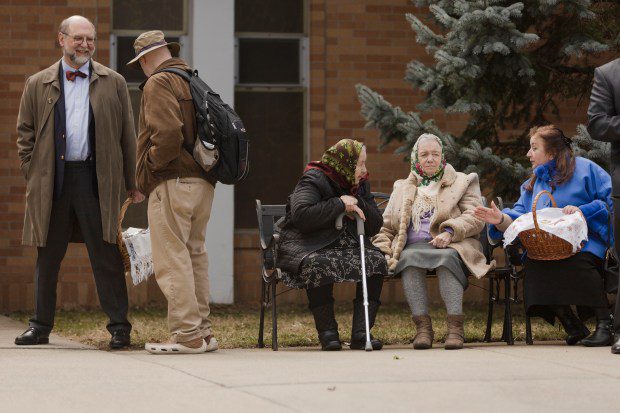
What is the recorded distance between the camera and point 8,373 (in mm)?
6941

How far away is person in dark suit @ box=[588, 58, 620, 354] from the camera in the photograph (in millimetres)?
8148

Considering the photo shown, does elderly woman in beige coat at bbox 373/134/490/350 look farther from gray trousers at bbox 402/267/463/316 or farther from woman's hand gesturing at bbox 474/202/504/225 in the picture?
woman's hand gesturing at bbox 474/202/504/225

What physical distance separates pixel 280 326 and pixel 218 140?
2772 millimetres

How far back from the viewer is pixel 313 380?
656cm

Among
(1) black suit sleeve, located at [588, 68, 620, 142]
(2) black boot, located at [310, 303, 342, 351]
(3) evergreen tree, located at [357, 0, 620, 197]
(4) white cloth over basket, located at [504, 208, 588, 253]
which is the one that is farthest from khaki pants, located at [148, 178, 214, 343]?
(3) evergreen tree, located at [357, 0, 620, 197]

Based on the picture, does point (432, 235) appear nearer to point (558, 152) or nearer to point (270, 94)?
point (558, 152)

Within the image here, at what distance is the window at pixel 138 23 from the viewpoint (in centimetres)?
1236

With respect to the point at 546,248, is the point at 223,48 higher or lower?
higher

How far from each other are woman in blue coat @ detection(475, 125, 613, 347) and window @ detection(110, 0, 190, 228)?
4605 mm

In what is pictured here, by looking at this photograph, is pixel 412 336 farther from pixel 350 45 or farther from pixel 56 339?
pixel 350 45

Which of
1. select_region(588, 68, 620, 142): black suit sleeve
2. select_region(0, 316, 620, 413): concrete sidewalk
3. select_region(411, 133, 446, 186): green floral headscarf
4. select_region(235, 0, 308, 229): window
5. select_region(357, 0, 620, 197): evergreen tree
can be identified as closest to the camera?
select_region(0, 316, 620, 413): concrete sidewalk

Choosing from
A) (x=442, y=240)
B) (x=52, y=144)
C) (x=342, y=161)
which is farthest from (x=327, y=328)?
(x=52, y=144)

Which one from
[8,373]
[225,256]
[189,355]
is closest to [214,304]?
[225,256]

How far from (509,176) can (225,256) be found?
3037mm
